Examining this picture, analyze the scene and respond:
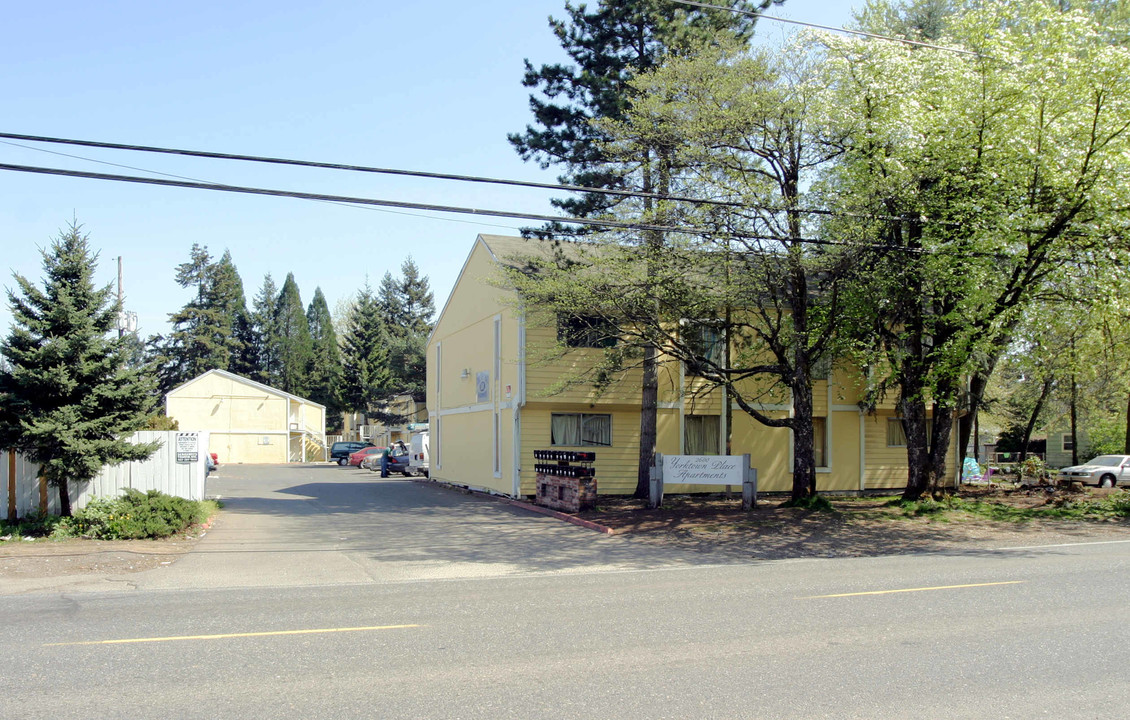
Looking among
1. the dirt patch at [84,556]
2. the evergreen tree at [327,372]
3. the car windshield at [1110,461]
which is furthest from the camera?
the evergreen tree at [327,372]

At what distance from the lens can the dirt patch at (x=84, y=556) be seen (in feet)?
41.1

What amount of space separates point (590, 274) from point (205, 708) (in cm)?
1449

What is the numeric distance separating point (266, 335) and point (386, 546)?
75.3 metres

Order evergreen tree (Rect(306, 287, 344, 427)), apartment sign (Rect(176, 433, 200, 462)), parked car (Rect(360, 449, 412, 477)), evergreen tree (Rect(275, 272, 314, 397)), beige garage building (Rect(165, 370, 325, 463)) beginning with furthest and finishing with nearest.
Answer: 1. evergreen tree (Rect(275, 272, 314, 397))
2. evergreen tree (Rect(306, 287, 344, 427))
3. beige garage building (Rect(165, 370, 325, 463))
4. parked car (Rect(360, 449, 412, 477))
5. apartment sign (Rect(176, 433, 200, 462))

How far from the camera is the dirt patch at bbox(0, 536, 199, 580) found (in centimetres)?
1254

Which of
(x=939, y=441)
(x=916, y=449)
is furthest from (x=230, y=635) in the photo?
(x=939, y=441)

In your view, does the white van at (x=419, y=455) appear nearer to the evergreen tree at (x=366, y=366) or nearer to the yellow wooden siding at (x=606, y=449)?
the yellow wooden siding at (x=606, y=449)

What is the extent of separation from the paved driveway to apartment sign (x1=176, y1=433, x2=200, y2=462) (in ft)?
5.44

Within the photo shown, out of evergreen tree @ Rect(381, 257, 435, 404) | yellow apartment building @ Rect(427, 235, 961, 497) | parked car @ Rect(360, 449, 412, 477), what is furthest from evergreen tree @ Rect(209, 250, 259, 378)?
yellow apartment building @ Rect(427, 235, 961, 497)

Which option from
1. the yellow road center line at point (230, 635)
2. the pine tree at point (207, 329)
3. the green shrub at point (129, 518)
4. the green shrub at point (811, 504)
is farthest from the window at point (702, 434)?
the pine tree at point (207, 329)

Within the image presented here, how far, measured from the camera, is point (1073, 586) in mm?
10516

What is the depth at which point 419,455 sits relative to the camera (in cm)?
3647

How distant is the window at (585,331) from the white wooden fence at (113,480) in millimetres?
9073

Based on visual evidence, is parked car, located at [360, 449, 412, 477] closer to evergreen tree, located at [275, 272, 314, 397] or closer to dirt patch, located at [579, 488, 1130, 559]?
dirt patch, located at [579, 488, 1130, 559]
